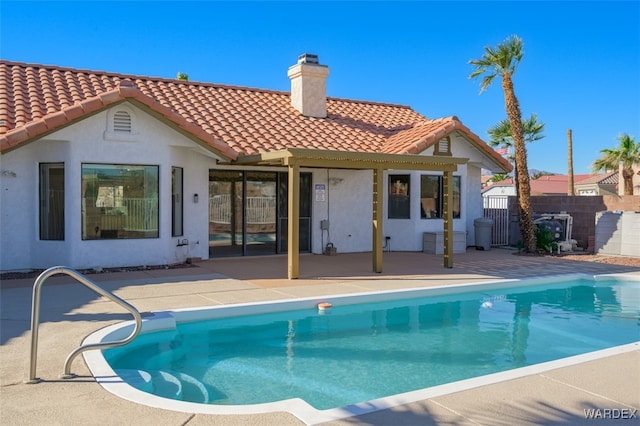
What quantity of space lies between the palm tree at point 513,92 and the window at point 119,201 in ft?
42.3

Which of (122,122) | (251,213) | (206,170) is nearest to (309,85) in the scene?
(251,213)

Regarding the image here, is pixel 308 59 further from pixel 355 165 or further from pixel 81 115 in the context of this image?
pixel 81 115

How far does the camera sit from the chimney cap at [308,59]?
2029cm

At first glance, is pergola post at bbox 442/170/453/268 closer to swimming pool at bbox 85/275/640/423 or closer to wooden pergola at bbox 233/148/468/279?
wooden pergola at bbox 233/148/468/279

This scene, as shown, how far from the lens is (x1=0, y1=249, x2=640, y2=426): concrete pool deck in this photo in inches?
194

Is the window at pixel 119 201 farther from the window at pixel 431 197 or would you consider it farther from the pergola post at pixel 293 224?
the window at pixel 431 197

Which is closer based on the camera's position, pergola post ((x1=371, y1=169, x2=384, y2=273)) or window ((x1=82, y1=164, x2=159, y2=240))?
window ((x1=82, y1=164, x2=159, y2=240))

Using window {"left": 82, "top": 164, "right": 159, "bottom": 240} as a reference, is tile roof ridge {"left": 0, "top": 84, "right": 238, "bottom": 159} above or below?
above

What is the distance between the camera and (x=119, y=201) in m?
14.3

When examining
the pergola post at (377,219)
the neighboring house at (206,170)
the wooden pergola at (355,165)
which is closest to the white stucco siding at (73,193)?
the neighboring house at (206,170)

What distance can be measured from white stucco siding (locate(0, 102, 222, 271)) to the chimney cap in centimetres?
737

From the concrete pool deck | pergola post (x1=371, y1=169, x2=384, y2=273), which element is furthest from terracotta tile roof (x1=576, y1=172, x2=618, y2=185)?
pergola post (x1=371, y1=169, x2=384, y2=273)

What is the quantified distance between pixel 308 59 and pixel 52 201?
34.9ft

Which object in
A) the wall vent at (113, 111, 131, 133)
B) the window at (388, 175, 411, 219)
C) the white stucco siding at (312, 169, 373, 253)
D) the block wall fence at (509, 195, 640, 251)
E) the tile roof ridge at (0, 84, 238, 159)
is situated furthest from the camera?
the block wall fence at (509, 195, 640, 251)
